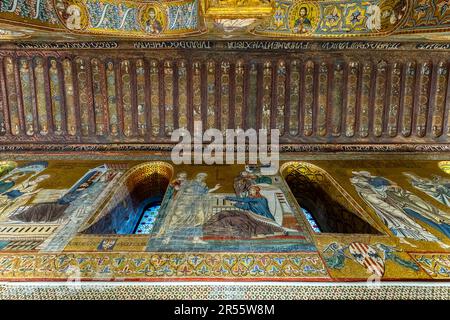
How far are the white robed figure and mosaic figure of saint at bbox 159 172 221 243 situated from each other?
9.77 feet

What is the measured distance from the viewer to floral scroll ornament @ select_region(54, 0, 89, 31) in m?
6.35

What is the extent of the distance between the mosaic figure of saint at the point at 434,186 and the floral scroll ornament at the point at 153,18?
6.26m

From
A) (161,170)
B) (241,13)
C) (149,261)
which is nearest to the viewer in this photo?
(149,261)

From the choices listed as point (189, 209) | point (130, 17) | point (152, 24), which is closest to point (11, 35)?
point (130, 17)

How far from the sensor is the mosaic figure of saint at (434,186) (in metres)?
6.27

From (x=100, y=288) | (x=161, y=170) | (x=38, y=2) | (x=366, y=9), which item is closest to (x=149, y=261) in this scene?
(x=100, y=288)

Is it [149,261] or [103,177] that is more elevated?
[103,177]

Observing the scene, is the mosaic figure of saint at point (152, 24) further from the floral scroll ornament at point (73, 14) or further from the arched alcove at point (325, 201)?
the arched alcove at point (325, 201)

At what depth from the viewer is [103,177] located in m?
7.12

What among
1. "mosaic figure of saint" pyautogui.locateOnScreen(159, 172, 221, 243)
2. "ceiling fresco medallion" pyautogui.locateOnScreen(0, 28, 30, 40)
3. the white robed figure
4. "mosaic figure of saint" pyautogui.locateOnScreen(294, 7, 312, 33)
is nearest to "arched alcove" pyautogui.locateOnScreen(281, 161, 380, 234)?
the white robed figure

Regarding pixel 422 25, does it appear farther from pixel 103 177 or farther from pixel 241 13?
pixel 103 177

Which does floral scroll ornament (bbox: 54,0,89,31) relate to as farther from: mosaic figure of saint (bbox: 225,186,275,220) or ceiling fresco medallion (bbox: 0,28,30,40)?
mosaic figure of saint (bbox: 225,186,275,220)

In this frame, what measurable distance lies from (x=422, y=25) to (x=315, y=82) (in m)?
2.41

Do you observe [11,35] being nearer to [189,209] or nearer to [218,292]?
[189,209]
